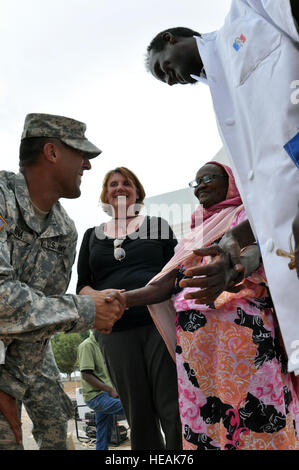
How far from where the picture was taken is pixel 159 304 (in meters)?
3.09

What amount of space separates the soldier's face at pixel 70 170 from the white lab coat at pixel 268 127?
128 centimetres

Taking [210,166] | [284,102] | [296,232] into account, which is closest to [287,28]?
[284,102]

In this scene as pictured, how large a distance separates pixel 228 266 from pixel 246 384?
79 cm

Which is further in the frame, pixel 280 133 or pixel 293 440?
pixel 293 440

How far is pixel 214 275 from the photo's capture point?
6.39ft

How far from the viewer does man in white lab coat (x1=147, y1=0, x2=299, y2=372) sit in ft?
4.37

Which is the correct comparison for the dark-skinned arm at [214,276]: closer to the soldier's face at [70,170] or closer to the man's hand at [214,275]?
the man's hand at [214,275]

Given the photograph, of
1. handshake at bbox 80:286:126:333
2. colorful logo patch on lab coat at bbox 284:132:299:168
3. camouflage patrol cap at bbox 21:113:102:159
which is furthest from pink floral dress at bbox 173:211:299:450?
colorful logo patch on lab coat at bbox 284:132:299:168

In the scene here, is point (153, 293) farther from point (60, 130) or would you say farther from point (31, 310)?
point (60, 130)

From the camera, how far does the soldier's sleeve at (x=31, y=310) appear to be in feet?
7.05

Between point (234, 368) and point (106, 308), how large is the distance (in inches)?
28.7

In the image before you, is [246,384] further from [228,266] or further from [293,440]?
[228,266]

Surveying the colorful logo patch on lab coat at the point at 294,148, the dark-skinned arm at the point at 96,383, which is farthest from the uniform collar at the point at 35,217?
the dark-skinned arm at the point at 96,383

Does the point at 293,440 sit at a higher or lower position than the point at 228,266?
lower
